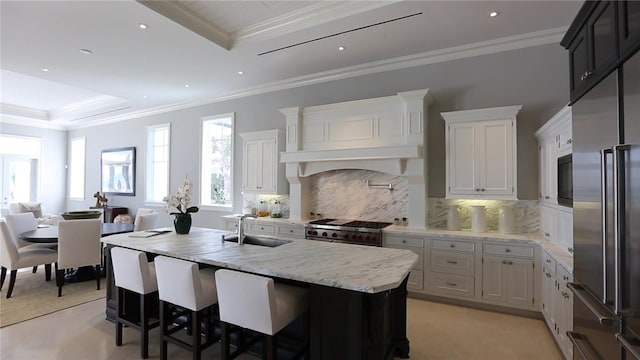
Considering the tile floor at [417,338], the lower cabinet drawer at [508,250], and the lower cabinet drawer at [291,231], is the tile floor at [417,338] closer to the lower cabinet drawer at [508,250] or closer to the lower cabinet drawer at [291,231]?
the lower cabinet drawer at [508,250]

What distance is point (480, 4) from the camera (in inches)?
124

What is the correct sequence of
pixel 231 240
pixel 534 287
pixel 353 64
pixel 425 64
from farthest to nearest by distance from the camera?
pixel 353 64 < pixel 425 64 < pixel 534 287 < pixel 231 240

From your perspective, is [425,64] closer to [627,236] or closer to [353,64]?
[353,64]

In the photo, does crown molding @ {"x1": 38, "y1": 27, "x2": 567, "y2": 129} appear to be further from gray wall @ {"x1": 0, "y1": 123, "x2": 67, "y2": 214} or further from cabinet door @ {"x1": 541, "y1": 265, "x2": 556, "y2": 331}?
gray wall @ {"x1": 0, "y1": 123, "x2": 67, "y2": 214}

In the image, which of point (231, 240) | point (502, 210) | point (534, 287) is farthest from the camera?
point (502, 210)

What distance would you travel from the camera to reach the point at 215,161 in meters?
6.62

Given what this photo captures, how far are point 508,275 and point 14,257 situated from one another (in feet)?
20.1

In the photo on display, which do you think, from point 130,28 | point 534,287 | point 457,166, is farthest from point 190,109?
point 534,287

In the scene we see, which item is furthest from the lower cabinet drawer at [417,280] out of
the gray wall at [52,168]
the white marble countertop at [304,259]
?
the gray wall at [52,168]

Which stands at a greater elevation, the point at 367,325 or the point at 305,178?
the point at 305,178

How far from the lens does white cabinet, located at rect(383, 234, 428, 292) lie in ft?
12.8

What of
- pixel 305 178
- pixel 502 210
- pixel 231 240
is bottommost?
pixel 231 240

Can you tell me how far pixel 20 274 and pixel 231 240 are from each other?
435 cm

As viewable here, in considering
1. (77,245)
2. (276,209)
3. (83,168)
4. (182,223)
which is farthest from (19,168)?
(182,223)
